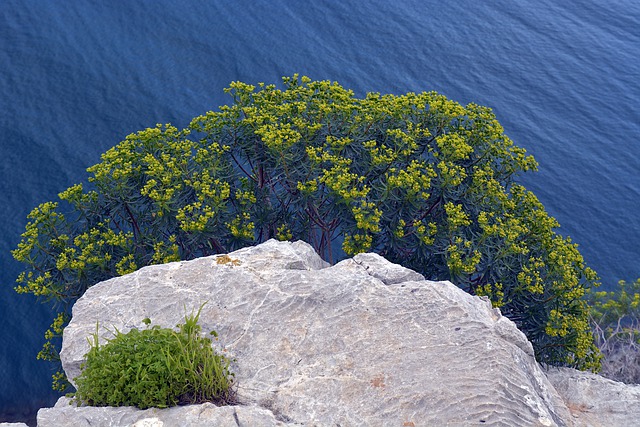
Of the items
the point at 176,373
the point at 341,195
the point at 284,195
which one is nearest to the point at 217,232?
the point at 284,195

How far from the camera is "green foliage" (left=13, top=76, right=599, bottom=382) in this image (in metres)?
15.0

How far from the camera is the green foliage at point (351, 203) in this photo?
1502 centimetres

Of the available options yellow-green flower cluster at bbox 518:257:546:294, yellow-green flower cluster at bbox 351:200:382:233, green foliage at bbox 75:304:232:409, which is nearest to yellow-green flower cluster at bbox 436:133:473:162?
yellow-green flower cluster at bbox 351:200:382:233

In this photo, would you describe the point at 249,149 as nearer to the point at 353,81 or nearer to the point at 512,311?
the point at 512,311

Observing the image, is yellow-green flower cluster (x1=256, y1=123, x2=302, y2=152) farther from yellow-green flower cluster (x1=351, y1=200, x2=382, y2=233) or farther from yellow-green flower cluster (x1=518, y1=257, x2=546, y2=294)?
yellow-green flower cluster (x1=518, y1=257, x2=546, y2=294)

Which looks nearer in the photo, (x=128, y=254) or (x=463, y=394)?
(x=463, y=394)

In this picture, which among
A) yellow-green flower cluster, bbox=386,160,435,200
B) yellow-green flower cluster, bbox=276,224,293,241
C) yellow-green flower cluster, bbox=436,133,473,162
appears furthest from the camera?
yellow-green flower cluster, bbox=276,224,293,241

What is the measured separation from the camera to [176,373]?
30.4ft

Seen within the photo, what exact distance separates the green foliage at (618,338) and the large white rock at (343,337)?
28.2 ft

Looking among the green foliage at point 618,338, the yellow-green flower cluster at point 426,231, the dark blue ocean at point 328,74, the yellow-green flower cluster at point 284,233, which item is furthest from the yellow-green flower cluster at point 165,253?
the green foliage at point 618,338

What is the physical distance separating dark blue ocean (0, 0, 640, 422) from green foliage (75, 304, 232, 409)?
47.6 ft

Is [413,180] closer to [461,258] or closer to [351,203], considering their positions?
[351,203]

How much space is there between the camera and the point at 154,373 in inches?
364

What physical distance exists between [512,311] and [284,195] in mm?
6175
